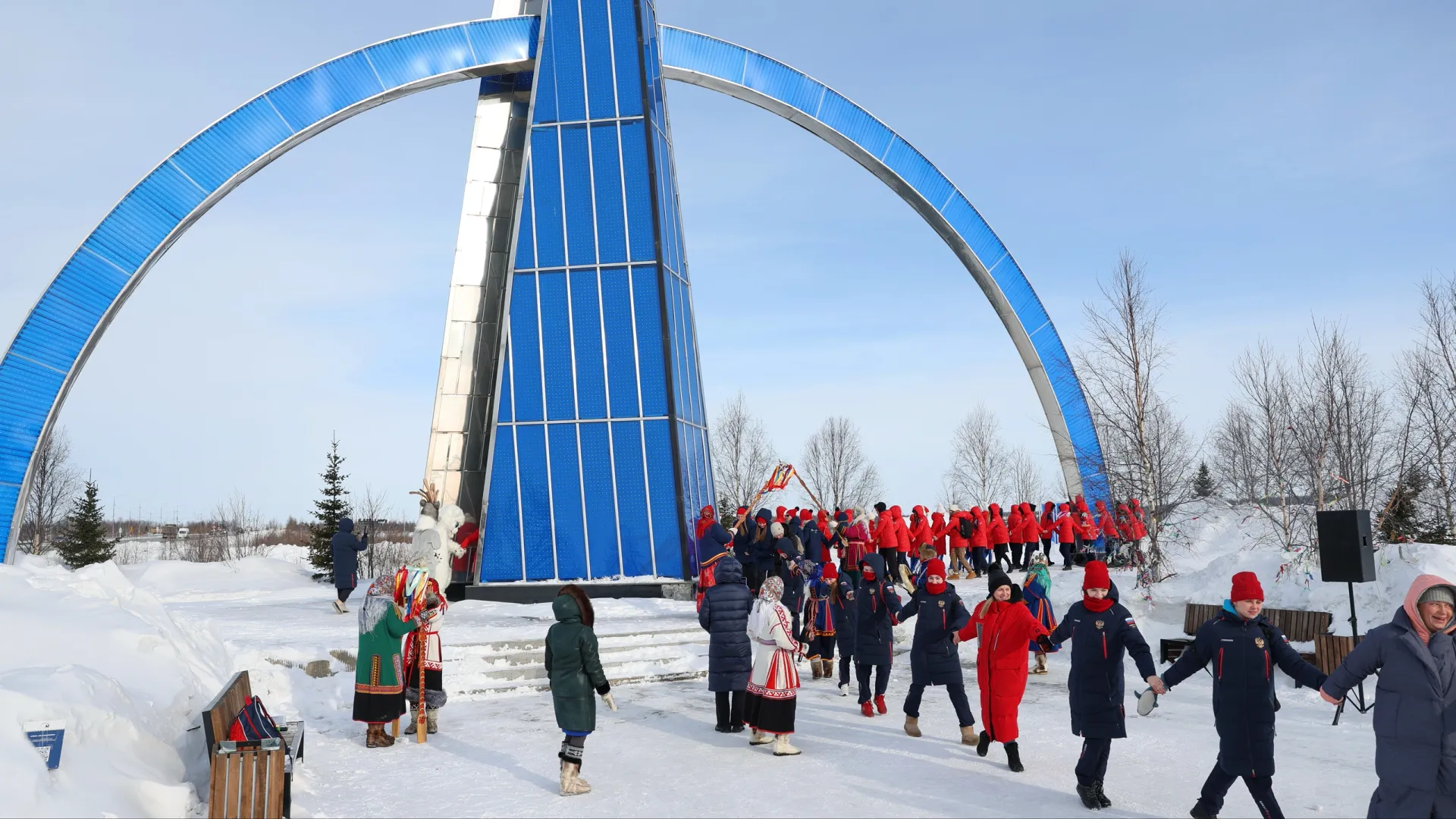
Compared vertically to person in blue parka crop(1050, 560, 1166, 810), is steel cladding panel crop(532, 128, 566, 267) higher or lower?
higher

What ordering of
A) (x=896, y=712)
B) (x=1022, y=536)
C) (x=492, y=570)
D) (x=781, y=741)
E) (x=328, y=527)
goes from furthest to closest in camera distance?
(x=328, y=527) → (x=1022, y=536) → (x=492, y=570) → (x=896, y=712) → (x=781, y=741)

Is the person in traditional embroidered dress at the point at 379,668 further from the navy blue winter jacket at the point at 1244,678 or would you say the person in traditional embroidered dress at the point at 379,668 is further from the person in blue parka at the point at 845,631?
the navy blue winter jacket at the point at 1244,678

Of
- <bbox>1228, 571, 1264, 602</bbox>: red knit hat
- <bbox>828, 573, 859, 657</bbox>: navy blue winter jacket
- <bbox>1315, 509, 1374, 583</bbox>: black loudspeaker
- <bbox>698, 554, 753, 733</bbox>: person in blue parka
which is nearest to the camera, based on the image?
<bbox>1228, 571, 1264, 602</bbox>: red knit hat

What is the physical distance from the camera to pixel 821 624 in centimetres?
1155

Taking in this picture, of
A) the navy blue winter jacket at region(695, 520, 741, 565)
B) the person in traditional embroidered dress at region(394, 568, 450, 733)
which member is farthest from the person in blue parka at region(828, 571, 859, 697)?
the person in traditional embroidered dress at region(394, 568, 450, 733)

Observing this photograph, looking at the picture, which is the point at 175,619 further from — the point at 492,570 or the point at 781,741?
the point at 492,570

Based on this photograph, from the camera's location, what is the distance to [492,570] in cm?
1791

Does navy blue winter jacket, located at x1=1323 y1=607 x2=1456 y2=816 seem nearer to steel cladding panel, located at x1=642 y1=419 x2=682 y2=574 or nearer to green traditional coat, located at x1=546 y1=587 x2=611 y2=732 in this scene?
green traditional coat, located at x1=546 y1=587 x2=611 y2=732

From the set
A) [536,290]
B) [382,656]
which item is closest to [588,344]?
[536,290]

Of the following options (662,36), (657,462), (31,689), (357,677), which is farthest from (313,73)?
(31,689)

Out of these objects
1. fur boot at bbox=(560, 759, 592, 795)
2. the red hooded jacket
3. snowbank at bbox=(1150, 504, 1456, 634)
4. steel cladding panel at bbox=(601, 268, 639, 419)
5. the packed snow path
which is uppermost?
steel cladding panel at bbox=(601, 268, 639, 419)

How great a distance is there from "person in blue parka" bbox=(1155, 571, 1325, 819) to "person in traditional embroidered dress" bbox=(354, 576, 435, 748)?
6057 millimetres

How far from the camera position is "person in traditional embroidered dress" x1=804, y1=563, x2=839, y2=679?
37.3 ft

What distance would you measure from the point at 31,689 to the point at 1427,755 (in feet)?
24.4
